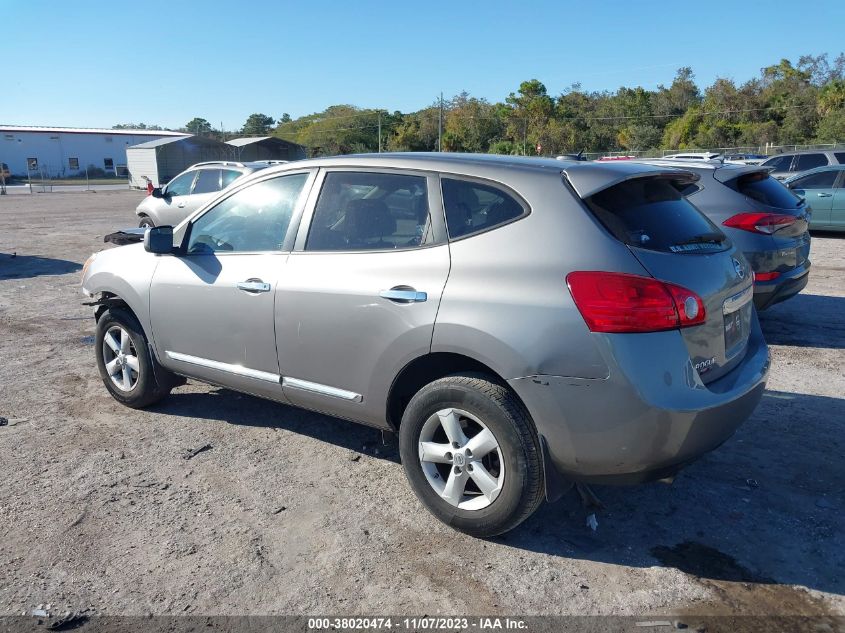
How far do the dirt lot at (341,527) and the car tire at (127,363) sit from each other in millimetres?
155

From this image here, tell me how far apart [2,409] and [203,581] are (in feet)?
9.98

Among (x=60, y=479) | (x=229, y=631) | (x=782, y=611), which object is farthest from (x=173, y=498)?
(x=782, y=611)

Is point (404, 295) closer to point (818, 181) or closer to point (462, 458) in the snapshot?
point (462, 458)

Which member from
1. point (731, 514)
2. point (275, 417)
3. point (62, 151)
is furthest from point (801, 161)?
point (62, 151)

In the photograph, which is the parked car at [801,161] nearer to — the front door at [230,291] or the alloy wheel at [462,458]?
the front door at [230,291]

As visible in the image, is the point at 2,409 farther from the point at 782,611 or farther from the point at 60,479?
the point at 782,611

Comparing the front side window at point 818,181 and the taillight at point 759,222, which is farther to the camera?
the front side window at point 818,181

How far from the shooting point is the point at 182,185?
49.0 ft

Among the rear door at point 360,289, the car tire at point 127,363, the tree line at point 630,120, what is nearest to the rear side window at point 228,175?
the car tire at point 127,363

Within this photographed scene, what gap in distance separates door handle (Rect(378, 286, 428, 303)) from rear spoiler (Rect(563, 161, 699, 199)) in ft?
2.95

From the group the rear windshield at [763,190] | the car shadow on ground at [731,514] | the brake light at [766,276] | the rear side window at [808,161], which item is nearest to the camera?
the car shadow on ground at [731,514]

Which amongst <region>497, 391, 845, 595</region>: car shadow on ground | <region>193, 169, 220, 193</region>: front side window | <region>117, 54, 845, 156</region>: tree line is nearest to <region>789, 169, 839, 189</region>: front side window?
<region>193, 169, 220, 193</region>: front side window

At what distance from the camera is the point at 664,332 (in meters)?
3.04

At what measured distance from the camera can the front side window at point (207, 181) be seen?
14336 millimetres
